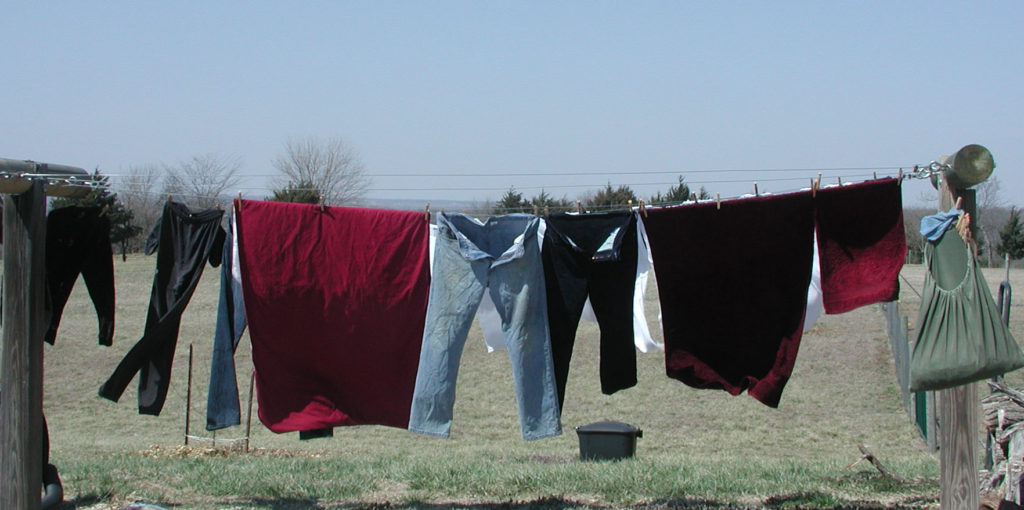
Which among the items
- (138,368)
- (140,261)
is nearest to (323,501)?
(138,368)

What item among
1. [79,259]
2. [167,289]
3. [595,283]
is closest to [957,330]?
[595,283]

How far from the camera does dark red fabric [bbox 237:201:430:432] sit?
610 cm

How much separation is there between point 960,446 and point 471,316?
314 cm

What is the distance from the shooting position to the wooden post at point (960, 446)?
538cm

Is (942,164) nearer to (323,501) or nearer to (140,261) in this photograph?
(323,501)

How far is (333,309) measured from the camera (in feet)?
20.2

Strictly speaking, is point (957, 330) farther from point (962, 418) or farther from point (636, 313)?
point (636, 313)

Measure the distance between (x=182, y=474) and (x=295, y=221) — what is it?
2475 millimetres

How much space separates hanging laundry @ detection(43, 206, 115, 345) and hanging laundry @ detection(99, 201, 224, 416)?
0.31 m

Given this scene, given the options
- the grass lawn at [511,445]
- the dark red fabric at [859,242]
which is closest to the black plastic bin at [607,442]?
the grass lawn at [511,445]

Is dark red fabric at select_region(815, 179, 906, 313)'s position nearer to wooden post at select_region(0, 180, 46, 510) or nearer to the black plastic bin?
the black plastic bin

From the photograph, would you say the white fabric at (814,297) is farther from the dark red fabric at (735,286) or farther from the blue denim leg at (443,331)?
the blue denim leg at (443,331)

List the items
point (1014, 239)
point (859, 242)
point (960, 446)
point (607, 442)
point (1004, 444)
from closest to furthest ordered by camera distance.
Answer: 1. point (960, 446)
2. point (859, 242)
3. point (1004, 444)
4. point (607, 442)
5. point (1014, 239)

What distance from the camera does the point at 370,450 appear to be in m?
12.6
